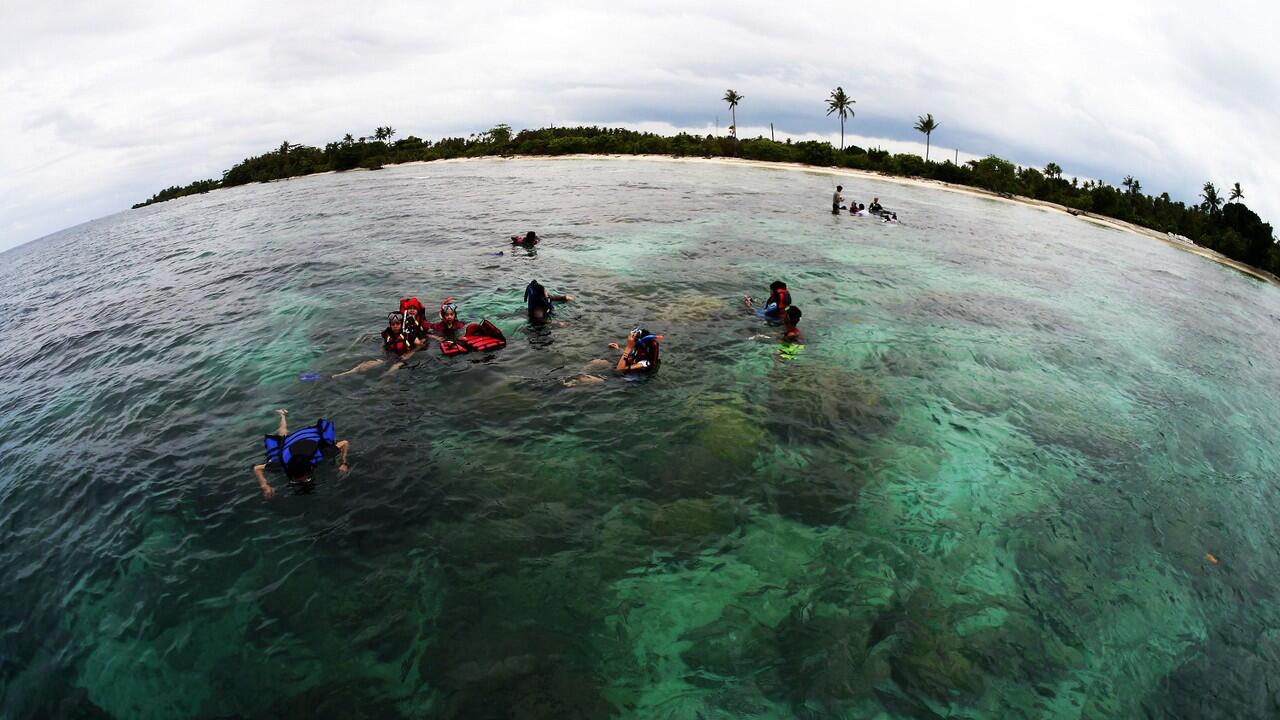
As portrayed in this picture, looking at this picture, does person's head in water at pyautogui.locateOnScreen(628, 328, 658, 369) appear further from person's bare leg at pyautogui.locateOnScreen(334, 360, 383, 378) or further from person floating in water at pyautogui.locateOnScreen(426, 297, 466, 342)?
person's bare leg at pyautogui.locateOnScreen(334, 360, 383, 378)

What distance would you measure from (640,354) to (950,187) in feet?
276

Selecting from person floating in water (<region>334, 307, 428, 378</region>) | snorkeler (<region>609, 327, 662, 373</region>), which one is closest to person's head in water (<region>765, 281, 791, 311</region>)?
snorkeler (<region>609, 327, 662, 373</region>)

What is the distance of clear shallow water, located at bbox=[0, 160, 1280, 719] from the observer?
24.5ft

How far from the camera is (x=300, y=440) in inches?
422

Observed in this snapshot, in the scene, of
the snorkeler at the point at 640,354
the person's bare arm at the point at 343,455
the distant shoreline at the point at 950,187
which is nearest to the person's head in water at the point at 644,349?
the snorkeler at the point at 640,354

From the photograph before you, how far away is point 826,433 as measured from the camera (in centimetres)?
1280

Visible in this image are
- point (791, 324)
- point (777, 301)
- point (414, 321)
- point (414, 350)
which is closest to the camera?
point (414, 321)

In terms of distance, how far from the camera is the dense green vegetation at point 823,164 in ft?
187

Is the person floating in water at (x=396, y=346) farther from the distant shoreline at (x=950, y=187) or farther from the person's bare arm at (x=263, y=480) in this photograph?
the distant shoreline at (x=950, y=187)

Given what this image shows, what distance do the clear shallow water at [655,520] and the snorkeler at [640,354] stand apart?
3.17ft

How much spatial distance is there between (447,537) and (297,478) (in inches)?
162

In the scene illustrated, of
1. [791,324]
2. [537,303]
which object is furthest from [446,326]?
[791,324]

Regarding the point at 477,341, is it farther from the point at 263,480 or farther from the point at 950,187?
the point at 950,187

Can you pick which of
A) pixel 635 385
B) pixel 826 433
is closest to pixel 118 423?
pixel 635 385
